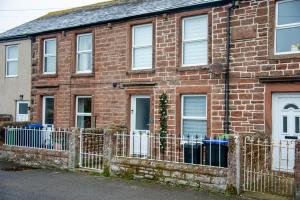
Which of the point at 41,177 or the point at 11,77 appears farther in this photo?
the point at 11,77

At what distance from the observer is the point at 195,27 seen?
13.9 metres

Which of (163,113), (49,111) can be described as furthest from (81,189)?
(49,111)

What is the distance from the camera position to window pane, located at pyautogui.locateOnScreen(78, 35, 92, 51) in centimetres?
1703

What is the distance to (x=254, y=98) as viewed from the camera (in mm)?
12234

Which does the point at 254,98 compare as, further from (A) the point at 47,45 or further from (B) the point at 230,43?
(A) the point at 47,45

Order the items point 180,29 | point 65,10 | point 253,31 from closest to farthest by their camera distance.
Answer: point 253,31 → point 180,29 → point 65,10

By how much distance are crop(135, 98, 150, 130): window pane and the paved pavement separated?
152 inches

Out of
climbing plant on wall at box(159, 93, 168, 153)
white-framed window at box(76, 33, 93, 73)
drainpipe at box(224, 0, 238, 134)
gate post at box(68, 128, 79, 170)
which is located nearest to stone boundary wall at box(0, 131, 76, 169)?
gate post at box(68, 128, 79, 170)

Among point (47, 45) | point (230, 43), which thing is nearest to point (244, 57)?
point (230, 43)

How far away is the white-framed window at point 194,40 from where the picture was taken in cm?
1366

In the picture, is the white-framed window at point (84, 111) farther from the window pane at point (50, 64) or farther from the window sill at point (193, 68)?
the window sill at point (193, 68)

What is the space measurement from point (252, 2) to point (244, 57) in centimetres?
165

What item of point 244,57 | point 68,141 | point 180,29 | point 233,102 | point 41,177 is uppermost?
point 180,29

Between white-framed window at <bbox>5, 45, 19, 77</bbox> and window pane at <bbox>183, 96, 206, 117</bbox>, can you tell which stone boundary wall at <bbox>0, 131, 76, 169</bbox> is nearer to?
window pane at <bbox>183, 96, 206, 117</bbox>
